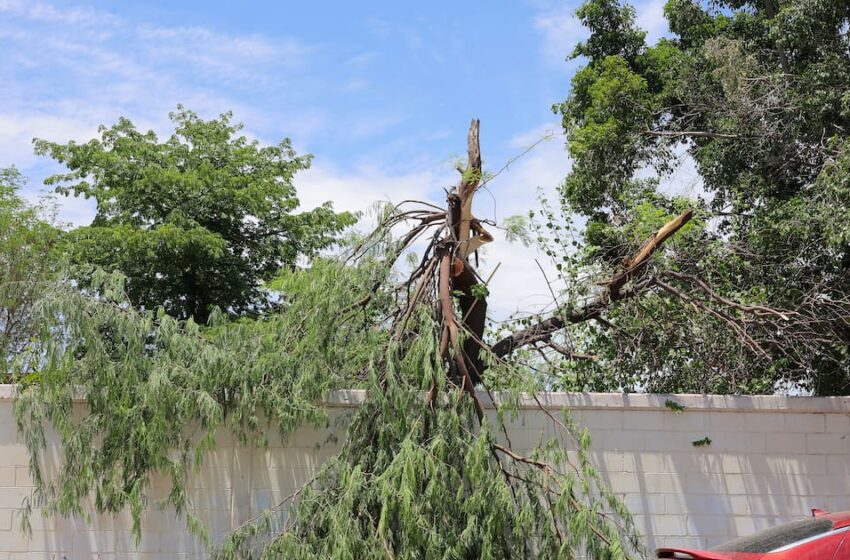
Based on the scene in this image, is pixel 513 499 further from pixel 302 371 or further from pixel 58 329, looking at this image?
pixel 58 329

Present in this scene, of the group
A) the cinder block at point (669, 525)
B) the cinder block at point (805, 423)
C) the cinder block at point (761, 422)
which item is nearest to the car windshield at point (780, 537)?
the cinder block at point (669, 525)

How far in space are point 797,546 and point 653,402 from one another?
2.72m

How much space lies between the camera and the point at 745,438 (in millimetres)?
8328

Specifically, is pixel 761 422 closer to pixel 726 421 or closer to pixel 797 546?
pixel 726 421

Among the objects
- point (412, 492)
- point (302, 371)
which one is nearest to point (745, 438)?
point (412, 492)

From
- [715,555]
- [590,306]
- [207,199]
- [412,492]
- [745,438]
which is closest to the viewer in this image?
[715,555]

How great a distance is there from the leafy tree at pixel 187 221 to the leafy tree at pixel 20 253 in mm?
1078

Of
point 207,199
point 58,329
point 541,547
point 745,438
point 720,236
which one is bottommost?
point 541,547

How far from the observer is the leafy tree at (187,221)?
20.6m

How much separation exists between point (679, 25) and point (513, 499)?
42.5ft

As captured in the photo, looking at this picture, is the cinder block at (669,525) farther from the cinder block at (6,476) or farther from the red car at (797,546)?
the cinder block at (6,476)

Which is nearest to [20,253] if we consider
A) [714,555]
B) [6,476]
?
[6,476]

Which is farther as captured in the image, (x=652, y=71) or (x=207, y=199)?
(x=207, y=199)

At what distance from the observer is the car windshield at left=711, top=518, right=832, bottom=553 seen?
570 cm
